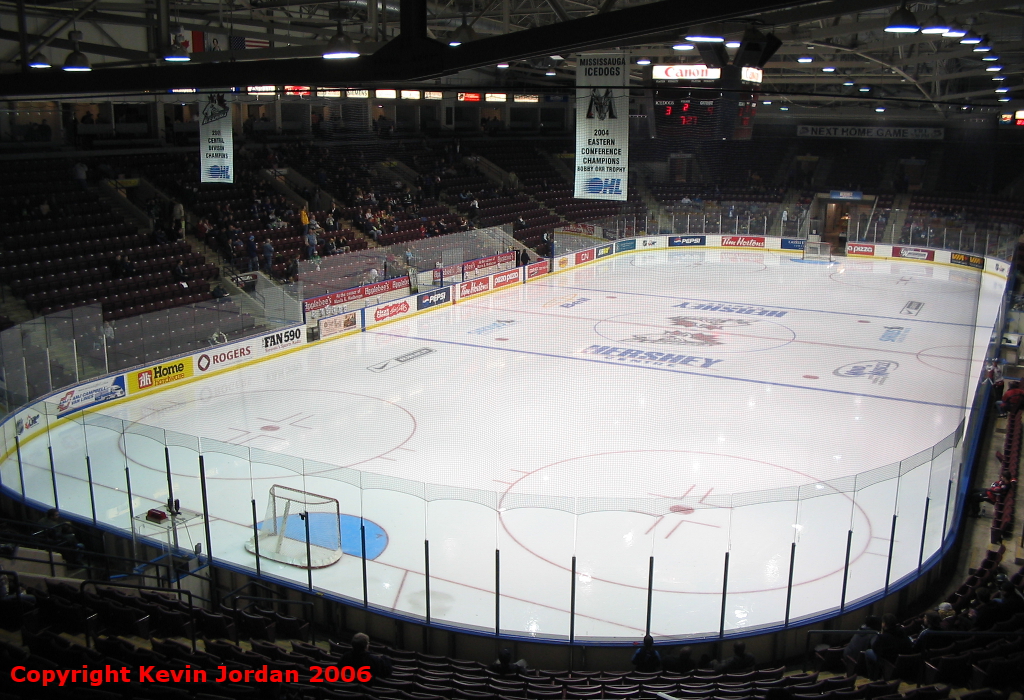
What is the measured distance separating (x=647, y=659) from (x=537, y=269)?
2185cm

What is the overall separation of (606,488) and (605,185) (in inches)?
157

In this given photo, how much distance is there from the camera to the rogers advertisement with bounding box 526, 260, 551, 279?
28.2m

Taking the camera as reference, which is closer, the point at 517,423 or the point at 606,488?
the point at 606,488

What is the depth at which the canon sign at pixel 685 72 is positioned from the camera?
17.0 meters

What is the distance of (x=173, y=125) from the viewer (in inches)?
984

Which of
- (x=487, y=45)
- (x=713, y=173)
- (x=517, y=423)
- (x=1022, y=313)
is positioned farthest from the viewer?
(x=713, y=173)

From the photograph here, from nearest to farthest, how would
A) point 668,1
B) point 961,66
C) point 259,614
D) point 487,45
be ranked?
point 668,1
point 487,45
point 259,614
point 961,66

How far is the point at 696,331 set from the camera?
21.4 meters

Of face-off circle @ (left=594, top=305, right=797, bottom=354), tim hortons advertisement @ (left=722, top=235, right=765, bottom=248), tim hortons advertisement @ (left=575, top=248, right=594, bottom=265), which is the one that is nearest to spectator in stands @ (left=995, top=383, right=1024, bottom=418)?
face-off circle @ (left=594, top=305, right=797, bottom=354)

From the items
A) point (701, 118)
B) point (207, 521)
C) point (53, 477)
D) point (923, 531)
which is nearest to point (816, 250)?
point (701, 118)

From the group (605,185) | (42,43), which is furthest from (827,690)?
(42,43)

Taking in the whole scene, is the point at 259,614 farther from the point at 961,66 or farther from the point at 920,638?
the point at 961,66

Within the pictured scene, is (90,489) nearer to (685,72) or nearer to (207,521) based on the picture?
(207,521)

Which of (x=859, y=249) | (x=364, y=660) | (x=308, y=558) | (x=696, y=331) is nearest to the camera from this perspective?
(x=364, y=660)
